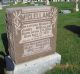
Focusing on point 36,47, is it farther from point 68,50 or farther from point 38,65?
point 68,50

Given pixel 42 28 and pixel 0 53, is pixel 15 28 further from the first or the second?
pixel 0 53

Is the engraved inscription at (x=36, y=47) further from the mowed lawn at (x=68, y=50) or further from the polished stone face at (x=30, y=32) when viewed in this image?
the mowed lawn at (x=68, y=50)

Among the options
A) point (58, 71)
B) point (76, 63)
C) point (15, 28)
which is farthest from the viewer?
point (76, 63)

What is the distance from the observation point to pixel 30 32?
6824 millimetres

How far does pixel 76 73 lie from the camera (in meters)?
6.76

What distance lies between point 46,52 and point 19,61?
3.52 ft

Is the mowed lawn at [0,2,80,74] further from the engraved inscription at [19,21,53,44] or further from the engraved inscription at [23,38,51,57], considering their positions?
the engraved inscription at [19,21,53,44]

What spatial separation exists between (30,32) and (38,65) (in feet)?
3.35

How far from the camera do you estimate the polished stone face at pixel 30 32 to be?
21.2 feet

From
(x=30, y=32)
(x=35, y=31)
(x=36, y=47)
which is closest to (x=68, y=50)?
(x=36, y=47)

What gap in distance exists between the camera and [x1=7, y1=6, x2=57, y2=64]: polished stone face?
21.2 ft

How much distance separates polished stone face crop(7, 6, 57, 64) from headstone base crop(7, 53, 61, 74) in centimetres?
14

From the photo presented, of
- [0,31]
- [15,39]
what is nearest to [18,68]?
[15,39]

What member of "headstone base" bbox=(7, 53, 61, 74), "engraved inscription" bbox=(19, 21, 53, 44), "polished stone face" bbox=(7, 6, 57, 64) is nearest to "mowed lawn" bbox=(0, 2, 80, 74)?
"headstone base" bbox=(7, 53, 61, 74)
